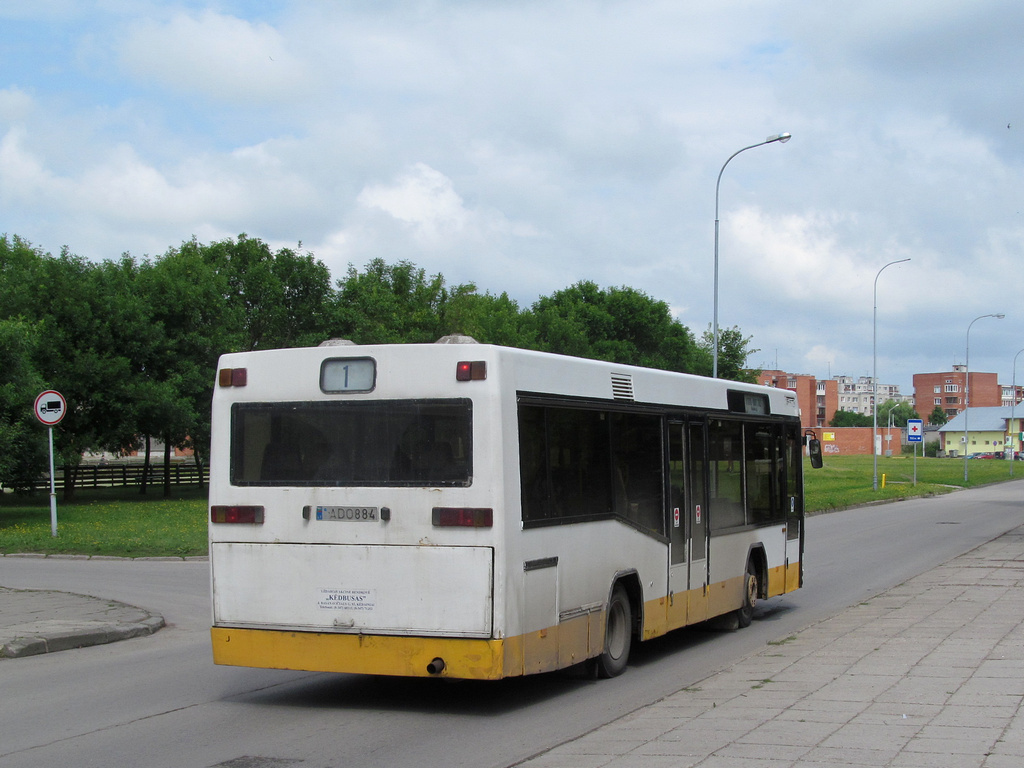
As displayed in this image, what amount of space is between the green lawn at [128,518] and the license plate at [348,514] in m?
13.6

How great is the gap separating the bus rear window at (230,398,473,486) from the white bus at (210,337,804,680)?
0.4 inches

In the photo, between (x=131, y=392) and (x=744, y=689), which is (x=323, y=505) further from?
(x=131, y=392)

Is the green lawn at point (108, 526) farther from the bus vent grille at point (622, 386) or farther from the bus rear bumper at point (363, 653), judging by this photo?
the bus vent grille at point (622, 386)

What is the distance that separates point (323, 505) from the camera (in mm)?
7949

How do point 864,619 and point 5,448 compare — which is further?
point 5,448

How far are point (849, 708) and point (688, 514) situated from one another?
339 cm

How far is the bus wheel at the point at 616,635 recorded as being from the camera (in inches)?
361

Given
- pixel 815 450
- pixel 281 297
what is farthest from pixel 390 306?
pixel 815 450

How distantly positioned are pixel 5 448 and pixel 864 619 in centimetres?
2457

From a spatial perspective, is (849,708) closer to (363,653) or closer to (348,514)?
(363,653)

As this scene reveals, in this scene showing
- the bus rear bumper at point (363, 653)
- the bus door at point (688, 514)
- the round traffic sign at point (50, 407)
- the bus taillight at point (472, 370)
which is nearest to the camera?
the bus rear bumper at point (363, 653)

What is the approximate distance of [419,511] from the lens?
25.1 ft

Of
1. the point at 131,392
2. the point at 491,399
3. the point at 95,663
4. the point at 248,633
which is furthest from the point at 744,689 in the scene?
the point at 131,392

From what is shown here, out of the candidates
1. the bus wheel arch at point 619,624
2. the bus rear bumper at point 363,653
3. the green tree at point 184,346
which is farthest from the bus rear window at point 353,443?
the green tree at point 184,346
